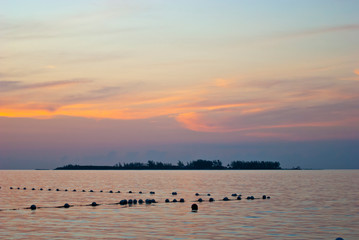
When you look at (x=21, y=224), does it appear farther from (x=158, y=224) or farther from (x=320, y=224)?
(x=320, y=224)

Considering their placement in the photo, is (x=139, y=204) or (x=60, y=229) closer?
(x=60, y=229)

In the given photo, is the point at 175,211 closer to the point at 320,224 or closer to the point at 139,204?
the point at 139,204

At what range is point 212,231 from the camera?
4422 centimetres

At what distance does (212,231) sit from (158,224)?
6882 millimetres

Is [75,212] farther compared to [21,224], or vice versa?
[75,212]

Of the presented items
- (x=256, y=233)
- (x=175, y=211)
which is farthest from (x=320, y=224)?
(x=175, y=211)

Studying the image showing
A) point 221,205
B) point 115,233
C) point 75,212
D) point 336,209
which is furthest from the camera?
point 221,205

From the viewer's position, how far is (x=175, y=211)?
62375 mm

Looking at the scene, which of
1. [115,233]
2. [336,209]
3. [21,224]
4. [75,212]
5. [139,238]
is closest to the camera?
[139,238]

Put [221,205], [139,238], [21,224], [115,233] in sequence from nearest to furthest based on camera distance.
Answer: [139,238] < [115,233] < [21,224] < [221,205]

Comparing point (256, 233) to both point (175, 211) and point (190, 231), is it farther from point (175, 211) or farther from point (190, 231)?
point (175, 211)

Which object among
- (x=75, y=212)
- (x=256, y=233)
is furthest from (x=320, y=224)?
(x=75, y=212)

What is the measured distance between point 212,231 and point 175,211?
18539 mm

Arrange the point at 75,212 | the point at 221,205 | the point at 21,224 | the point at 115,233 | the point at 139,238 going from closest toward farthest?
the point at 139,238 < the point at 115,233 < the point at 21,224 < the point at 75,212 < the point at 221,205
